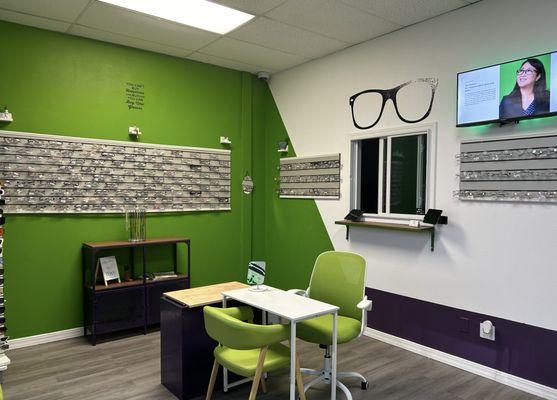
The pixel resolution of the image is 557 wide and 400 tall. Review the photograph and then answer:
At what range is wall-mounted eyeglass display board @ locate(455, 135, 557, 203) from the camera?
9.62ft

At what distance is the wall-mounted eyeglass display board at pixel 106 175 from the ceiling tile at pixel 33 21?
992mm

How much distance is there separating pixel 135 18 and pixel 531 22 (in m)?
3.15

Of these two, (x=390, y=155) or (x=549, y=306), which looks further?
(x=390, y=155)

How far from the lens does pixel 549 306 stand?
9.66 feet

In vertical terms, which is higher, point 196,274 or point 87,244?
point 87,244

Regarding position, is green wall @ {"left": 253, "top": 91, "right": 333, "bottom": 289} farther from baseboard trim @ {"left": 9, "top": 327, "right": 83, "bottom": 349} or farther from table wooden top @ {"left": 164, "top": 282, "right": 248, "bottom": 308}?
baseboard trim @ {"left": 9, "top": 327, "right": 83, "bottom": 349}

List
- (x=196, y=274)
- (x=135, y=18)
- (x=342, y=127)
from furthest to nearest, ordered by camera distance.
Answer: (x=196, y=274), (x=342, y=127), (x=135, y=18)

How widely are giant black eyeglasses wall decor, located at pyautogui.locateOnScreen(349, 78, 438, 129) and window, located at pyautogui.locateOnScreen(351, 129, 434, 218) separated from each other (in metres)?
0.15

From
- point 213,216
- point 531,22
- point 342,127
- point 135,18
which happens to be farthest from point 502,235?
point 135,18

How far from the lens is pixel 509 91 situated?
304 cm

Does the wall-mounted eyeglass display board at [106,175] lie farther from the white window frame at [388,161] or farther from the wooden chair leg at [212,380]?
the wooden chair leg at [212,380]

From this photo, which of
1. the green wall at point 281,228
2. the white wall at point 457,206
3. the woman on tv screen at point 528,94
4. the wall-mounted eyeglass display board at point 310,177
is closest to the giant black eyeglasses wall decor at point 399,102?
the white wall at point 457,206

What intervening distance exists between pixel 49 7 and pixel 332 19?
7.72 feet

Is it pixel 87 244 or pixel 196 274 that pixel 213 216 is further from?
pixel 87 244
